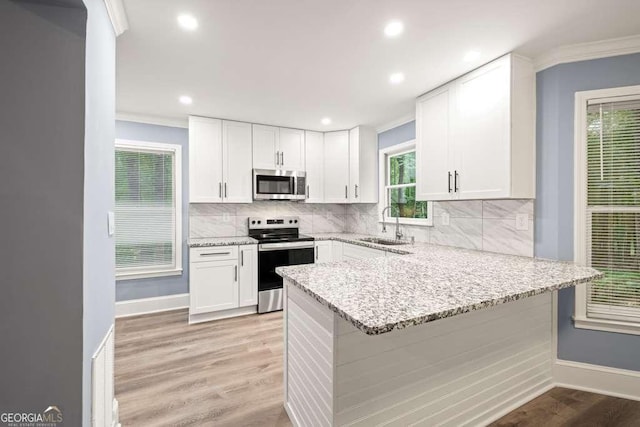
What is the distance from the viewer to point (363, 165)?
411cm

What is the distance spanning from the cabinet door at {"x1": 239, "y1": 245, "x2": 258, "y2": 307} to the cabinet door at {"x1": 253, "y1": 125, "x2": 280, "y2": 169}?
1161mm

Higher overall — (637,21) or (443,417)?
(637,21)

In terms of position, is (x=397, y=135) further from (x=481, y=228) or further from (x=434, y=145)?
(x=481, y=228)

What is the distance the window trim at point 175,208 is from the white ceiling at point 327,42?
67cm

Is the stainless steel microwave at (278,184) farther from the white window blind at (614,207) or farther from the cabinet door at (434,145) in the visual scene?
the white window blind at (614,207)

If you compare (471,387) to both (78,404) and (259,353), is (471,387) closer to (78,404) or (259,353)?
(259,353)

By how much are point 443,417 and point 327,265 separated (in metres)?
1.04

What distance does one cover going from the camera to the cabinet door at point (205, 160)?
11.6 feet

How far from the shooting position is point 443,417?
1.51 m

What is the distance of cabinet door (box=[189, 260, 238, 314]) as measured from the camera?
3.27 metres

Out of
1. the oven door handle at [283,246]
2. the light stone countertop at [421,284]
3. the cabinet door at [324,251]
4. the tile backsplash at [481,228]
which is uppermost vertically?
the tile backsplash at [481,228]

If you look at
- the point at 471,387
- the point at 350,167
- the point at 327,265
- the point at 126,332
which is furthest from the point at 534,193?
the point at 126,332

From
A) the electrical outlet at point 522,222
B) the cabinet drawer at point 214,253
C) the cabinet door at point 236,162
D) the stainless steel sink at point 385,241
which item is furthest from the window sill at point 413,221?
the cabinet drawer at point 214,253

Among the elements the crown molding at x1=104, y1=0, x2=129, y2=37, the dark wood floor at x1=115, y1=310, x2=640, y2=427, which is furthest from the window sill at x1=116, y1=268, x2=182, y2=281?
the crown molding at x1=104, y1=0, x2=129, y2=37
